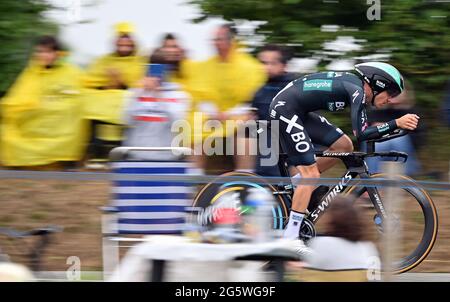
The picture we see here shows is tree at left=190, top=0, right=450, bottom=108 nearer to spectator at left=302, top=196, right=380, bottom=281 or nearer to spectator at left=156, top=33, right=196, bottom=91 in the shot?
spectator at left=156, top=33, right=196, bottom=91

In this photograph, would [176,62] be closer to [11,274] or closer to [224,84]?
[224,84]

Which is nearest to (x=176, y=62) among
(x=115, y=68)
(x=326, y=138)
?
(x=115, y=68)

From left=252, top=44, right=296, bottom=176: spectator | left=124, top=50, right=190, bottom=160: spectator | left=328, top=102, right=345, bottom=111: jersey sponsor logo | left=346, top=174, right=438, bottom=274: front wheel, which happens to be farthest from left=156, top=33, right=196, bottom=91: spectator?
left=346, top=174, right=438, bottom=274: front wheel

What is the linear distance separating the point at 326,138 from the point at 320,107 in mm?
273

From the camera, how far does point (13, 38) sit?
9.85 m

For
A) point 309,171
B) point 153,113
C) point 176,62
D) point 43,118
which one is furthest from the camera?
point 43,118

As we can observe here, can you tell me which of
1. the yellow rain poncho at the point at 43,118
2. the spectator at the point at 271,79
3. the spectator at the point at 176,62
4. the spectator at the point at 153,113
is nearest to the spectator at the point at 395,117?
the spectator at the point at 271,79

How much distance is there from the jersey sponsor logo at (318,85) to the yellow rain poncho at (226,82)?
1.03m

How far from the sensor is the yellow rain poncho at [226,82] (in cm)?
879

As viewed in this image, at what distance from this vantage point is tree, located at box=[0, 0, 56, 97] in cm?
981

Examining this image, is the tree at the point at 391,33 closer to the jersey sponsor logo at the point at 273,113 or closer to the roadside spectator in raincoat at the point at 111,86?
the roadside spectator in raincoat at the point at 111,86

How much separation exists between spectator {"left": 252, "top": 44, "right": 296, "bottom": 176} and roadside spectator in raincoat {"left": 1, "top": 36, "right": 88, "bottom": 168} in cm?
161

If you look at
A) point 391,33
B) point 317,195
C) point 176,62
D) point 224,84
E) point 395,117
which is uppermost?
point 176,62

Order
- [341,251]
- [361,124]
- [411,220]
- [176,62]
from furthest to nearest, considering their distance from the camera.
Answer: [176,62], [411,220], [361,124], [341,251]
